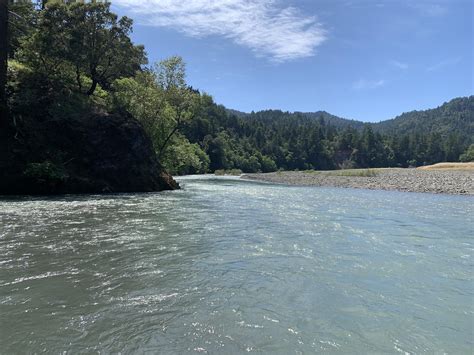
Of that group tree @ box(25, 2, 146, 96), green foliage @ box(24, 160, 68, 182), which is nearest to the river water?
green foliage @ box(24, 160, 68, 182)

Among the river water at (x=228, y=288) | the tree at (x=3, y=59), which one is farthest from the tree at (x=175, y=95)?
the river water at (x=228, y=288)

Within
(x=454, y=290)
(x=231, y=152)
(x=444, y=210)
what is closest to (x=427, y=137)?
(x=231, y=152)

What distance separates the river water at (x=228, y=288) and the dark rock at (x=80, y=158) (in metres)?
10.5

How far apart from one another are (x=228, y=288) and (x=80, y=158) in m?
24.9

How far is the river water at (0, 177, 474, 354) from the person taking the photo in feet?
19.2

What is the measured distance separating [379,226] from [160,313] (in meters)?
13.2

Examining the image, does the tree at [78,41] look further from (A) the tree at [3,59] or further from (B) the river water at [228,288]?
(B) the river water at [228,288]

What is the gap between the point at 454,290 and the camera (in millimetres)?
8484

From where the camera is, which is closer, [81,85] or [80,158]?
[80,158]

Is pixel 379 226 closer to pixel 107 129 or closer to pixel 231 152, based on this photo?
pixel 107 129

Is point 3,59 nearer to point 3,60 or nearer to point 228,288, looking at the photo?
point 3,60

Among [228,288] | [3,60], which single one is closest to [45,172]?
[3,60]

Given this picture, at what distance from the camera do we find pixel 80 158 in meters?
29.5

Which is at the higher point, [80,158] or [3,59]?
[3,59]
